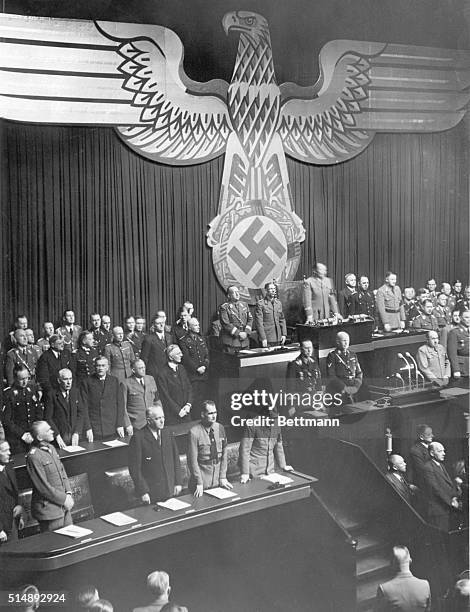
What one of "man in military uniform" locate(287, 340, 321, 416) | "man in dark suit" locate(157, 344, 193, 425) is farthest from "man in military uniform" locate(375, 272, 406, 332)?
"man in dark suit" locate(157, 344, 193, 425)

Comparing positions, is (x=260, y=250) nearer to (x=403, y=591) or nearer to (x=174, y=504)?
(x=174, y=504)

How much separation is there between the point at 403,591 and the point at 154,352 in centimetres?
164

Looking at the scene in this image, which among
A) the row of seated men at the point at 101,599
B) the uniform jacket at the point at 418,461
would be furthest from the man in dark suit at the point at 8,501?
the uniform jacket at the point at 418,461

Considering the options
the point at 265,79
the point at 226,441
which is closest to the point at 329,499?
the point at 226,441

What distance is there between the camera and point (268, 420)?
3518 mm

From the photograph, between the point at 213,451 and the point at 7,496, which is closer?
the point at 7,496

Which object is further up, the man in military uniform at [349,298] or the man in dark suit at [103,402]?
the man in military uniform at [349,298]

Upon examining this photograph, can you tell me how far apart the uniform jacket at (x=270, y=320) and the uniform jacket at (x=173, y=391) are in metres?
0.41

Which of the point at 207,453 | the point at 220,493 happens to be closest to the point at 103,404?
the point at 207,453

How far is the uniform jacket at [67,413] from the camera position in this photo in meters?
3.43

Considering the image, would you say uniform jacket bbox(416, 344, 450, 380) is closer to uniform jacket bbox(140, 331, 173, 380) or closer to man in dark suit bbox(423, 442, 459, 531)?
man in dark suit bbox(423, 442, 459, 531)

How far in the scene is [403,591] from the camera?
355 centimetres

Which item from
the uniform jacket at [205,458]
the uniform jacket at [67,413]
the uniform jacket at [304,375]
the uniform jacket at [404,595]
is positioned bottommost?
the uniform jacket at [404,595]

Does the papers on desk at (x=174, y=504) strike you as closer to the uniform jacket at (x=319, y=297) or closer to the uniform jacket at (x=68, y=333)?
the uniform jacket at (x=68, y=333)
